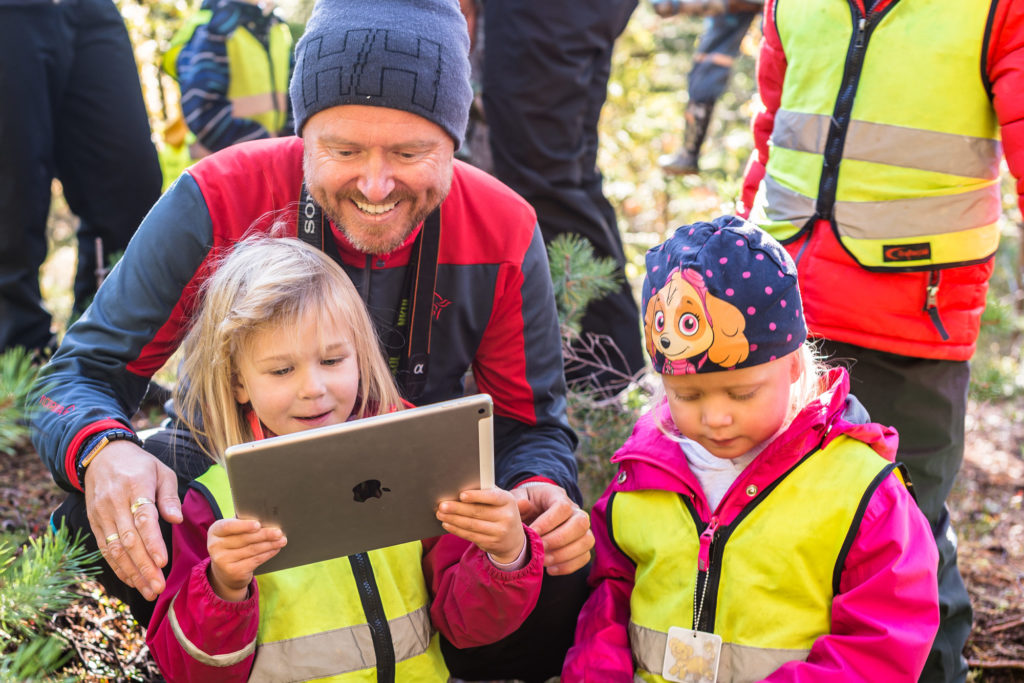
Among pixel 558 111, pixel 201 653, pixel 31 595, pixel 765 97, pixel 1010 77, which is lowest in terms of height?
pixel 201 653

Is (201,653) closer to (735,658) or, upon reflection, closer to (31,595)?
(31,595)

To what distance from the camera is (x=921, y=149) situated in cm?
251

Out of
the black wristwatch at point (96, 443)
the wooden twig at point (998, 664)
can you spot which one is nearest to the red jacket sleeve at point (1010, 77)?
the wooden twig at point (998, 664)

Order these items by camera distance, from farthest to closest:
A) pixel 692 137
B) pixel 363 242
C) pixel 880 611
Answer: pixel 692 137
pixel 363 242
pixel 880 611

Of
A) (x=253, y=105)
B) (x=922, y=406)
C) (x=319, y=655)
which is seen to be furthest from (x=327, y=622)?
(x=253, y=105)

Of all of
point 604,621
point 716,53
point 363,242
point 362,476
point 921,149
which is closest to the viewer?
point 362,476

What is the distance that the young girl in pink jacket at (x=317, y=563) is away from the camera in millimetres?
1815

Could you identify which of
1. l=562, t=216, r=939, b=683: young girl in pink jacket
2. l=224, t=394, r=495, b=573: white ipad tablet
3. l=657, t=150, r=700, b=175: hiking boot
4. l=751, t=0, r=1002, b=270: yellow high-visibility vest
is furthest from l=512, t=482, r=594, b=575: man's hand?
l=657, t=150, r=700, b=175: hiking boot

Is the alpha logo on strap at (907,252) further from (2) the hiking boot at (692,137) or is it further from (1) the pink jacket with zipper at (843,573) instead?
(2) the hiking boot at (692,137)

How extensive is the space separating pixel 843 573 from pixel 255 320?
4.18 ft

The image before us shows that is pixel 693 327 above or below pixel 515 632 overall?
above

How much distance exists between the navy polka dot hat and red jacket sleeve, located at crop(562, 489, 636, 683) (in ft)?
1.52

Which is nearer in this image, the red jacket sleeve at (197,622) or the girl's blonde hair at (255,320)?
the red jacket sleeve at (197,622)

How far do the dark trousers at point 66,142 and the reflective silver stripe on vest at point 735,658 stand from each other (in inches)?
105
